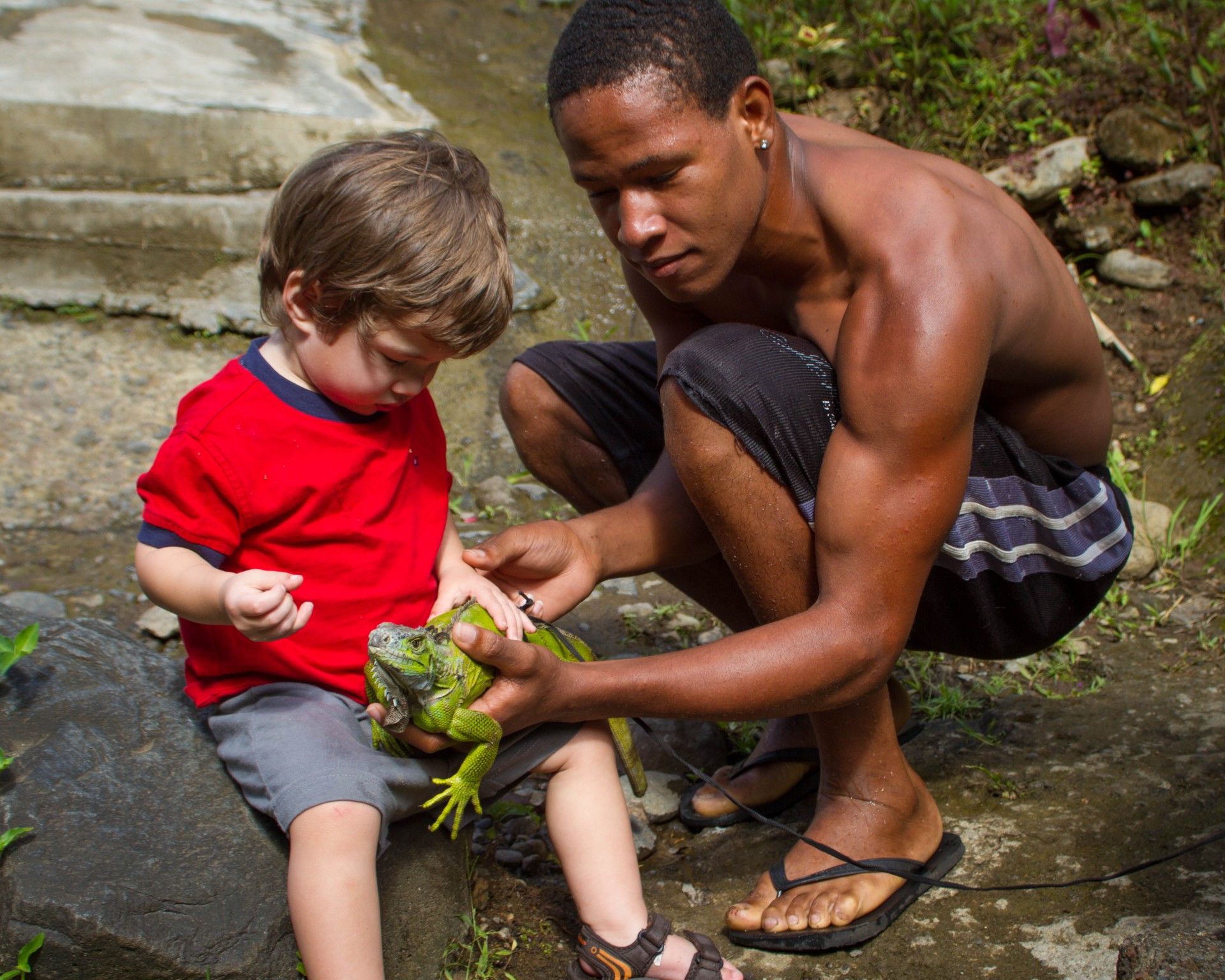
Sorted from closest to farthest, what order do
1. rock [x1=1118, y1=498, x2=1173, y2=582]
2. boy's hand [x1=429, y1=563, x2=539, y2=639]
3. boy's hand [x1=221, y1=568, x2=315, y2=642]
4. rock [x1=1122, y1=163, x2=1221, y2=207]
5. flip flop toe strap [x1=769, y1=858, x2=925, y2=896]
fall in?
boy's hand [x1=221, y1=568, x2=315, y2=642] < boy's hand [x1=429, y1=563, x2=539, y2=639] < flip flop toe strap [x1=769, y1=858, x2=925, y2=896] < rock [x1=1118, y1=498, x2=1173, y2=582] < rock [x1=1122, y1=163, x2=1221, y2=207]

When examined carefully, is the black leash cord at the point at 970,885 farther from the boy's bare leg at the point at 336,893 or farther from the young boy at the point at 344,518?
the boy's bare leg at the point at 336,893

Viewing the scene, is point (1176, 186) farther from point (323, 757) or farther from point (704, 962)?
point (323, 757)

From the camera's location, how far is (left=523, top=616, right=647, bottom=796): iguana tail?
2137mm

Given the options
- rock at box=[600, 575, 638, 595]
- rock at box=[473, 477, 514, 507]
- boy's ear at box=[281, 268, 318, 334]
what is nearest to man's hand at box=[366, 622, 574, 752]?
boy's ear at box=[281, 268, 318, 334]

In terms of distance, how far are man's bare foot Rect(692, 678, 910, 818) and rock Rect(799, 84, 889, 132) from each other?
3.36m

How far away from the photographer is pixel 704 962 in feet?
6.53

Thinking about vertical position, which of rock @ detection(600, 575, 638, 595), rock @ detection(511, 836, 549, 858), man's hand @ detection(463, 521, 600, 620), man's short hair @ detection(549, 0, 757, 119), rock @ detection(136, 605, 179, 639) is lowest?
rock @ detection(136, 605, 179, 639)

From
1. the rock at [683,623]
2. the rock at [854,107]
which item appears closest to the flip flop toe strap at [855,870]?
the rock at [683,623]

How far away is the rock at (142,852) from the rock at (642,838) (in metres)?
0.49

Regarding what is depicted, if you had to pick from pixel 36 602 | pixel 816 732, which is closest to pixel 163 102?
pixel 36 602

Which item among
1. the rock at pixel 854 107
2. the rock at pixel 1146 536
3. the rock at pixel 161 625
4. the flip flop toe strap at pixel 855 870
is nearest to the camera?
the flip flop toe strap at pixel 855 870

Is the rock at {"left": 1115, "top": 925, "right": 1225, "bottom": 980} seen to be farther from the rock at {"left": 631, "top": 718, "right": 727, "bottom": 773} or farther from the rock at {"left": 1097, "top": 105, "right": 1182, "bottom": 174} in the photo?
the rock at {"left": 1097, "top": 105, "right": 1182, "bottom": 174}

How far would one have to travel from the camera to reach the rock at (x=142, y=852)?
1.75 meters

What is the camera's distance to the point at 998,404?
7.88ft
